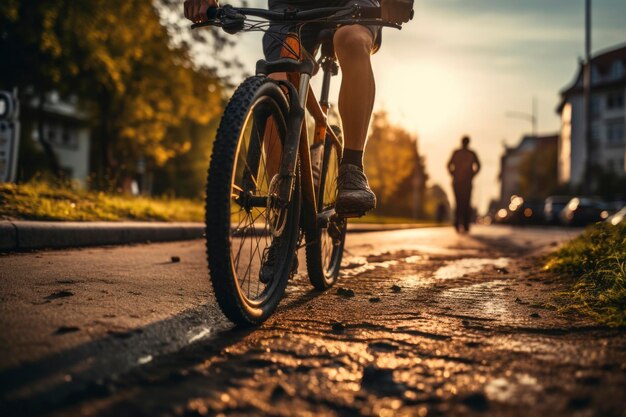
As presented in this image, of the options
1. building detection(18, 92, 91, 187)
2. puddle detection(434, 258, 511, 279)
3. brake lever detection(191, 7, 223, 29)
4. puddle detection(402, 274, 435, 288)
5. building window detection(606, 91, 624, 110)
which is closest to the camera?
brake lever detection(191, 7, 223, 29)

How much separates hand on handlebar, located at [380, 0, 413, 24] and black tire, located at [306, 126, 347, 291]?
1.08 m

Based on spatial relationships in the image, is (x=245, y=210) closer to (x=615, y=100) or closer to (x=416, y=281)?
(x=416, y=281)

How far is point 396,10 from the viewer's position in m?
2.65

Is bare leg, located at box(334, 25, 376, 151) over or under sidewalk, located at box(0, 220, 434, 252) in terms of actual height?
over

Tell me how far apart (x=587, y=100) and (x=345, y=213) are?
2785 centimetres

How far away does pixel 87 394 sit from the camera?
1433mm

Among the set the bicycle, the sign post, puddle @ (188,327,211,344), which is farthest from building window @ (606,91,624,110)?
puddle @ (188,327,211,344)

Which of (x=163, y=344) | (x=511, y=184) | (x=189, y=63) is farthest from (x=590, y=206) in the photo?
(x=511, y=184)

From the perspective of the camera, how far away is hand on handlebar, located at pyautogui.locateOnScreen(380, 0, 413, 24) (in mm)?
2635

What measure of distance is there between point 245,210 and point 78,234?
11.1 feet

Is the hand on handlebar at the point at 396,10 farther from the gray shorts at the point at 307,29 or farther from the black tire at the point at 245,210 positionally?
the black tire at the point at 245,210

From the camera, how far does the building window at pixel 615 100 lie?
5512 cm

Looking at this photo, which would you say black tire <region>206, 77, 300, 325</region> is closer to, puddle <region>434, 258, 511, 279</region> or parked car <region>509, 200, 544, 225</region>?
puddle <region>434, 258, 511, 279</region>

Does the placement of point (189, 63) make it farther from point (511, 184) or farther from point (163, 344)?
point (511, 184)
